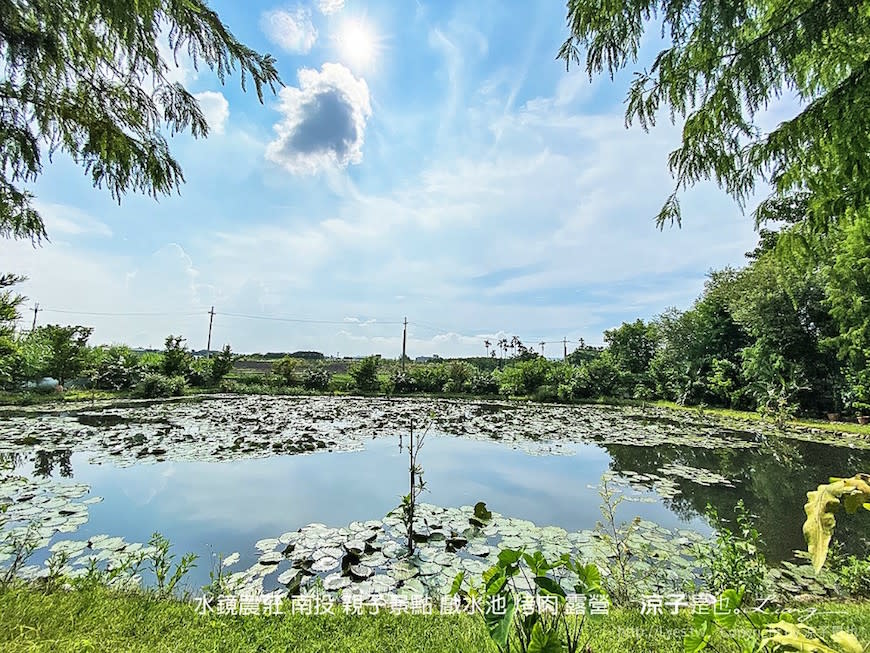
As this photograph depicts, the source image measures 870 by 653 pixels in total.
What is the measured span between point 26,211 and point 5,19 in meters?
1.10

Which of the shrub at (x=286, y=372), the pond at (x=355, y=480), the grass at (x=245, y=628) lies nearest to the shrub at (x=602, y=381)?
the pond at (x=355, y=480)

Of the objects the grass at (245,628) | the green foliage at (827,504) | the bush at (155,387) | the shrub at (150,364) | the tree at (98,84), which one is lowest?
the grass at (245,628)

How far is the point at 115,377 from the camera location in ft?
47.5

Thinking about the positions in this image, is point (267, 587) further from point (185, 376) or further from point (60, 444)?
point (185, 376)

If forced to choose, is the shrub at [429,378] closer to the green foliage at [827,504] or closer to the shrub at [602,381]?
the shrub at [602,381]

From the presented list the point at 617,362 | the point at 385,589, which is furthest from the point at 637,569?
the point at 617,362

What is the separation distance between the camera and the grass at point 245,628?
165 centimetres

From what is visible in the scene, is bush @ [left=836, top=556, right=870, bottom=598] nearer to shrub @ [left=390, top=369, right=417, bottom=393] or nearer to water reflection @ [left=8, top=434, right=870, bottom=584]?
water reflection @ [left=8, top=434, right=870, bottom=584]

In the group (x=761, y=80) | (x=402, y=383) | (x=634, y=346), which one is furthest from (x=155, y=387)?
(x=634, y=346)

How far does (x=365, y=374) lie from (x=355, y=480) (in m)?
14.3

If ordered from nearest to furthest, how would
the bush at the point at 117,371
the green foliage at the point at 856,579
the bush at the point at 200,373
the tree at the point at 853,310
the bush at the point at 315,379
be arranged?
the green foliage at the point at 856,579, the tree at the point at 853,310, the bush at the point at 117,371, the bush at the point at 200,373, the bush at the point at 315,379

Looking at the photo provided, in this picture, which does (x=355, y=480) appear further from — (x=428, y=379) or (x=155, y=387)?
(x=428, y=379)

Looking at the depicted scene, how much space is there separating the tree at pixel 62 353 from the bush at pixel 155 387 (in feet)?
6.04

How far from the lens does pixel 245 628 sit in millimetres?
1895
